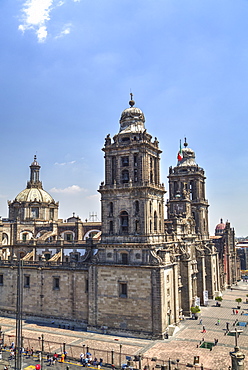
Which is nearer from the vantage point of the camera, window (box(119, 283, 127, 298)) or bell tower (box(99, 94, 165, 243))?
window (box(119, 283, 127, 298))

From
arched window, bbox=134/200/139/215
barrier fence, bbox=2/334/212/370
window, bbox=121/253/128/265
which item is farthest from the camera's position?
arched window, bbox=134/200/139/215

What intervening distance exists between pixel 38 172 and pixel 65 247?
35955 millimetres

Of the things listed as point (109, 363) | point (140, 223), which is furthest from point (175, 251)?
point (109, 363)

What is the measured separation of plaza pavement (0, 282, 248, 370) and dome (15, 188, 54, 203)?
115ft

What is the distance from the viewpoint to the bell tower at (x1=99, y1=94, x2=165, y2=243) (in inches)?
1775

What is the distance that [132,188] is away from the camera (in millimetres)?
45562

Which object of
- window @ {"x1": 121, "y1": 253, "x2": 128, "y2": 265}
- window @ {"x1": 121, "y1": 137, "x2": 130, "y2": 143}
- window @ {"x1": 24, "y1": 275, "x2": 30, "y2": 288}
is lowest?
window @ {"x1": 24, "y1": 275, "x2": 30, "y2": 288}

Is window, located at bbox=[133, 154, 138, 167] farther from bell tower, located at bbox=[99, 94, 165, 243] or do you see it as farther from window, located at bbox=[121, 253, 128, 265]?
window, located at bbox=[121, 253, 128, 265]

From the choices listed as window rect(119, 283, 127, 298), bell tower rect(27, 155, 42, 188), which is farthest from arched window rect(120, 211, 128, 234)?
bell tower rect(27, 155, 42, 188)

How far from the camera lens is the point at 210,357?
3562cm

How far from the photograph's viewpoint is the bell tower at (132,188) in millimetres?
45094

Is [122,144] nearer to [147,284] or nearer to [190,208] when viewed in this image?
[147,284]

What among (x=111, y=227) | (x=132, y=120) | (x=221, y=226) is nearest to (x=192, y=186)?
(x=132, y=120)

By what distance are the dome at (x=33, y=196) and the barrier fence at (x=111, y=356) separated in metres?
43.8
